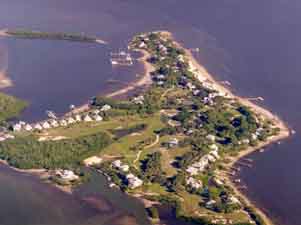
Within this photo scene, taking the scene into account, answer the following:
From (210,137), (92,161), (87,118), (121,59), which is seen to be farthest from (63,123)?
(121,59)

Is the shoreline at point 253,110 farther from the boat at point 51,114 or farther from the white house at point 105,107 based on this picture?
the boat at point 51,114

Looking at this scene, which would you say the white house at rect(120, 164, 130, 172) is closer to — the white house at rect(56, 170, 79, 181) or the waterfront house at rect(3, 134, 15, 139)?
the white house at rect(56, 170, 79, 181)

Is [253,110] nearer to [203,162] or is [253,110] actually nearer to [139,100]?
[139,100]

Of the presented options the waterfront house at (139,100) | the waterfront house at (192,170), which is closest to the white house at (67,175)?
the waterfront house at (192,170)

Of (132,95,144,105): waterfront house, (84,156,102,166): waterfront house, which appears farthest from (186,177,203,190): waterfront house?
(132,95,144,105): waterfront house

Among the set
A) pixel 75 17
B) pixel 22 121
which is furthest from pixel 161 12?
pixel 22 121

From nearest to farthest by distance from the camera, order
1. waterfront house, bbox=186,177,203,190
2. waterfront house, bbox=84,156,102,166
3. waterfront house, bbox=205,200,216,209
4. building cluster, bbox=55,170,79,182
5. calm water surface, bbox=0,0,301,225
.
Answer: waterfront house, bbox=205,200,216,209
waterfront house, bbox=186,177,203,190
building cluster, bbox=55,170,79,182
waterfront house, bbox=84,156,102,166
calm water surface, bbox=0,0,301,225
